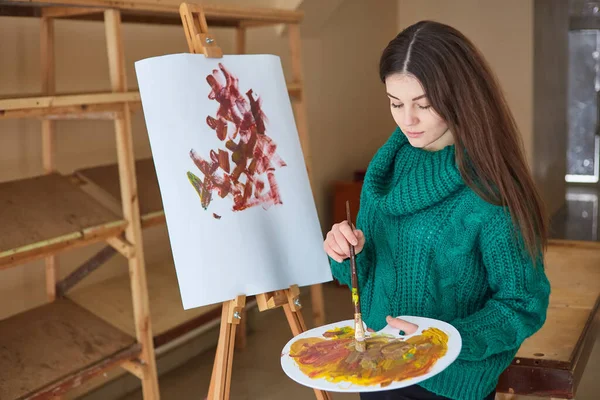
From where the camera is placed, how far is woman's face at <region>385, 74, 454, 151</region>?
1377mm

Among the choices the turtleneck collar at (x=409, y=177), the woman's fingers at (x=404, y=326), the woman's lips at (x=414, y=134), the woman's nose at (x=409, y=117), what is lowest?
the woman's fingers at (x=404, y=326)

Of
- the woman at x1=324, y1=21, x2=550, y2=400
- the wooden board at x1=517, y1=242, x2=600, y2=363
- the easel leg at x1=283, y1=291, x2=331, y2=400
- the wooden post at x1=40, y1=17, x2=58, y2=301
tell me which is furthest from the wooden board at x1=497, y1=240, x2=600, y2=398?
the wooden post at x1=40, y1=17, x2=58, y2=301

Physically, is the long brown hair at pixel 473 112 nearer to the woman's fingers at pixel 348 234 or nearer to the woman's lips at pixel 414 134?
the woman's lips at pixel 414 134

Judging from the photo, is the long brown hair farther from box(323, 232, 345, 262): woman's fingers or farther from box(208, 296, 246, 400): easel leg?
box(208, 296, 246, 400): easel leg

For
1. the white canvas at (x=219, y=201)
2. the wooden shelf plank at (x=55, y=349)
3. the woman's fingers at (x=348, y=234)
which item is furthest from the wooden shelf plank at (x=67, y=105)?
the woman's fingers at (x=348, y=234)

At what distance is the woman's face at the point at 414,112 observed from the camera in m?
1.38

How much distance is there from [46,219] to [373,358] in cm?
136

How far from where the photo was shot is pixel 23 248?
2.15 m

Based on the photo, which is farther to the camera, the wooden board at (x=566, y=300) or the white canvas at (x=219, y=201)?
the wooden board at (x=566, y=300)

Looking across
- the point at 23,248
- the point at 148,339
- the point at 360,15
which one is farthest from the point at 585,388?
the point at 360,15

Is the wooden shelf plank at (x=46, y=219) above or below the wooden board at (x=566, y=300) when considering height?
above

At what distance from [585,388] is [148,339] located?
178 centimetres

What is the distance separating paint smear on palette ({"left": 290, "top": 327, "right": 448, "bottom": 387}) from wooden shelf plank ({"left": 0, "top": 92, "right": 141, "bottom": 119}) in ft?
3.84

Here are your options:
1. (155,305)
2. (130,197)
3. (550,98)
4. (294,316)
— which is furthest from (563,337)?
(550,98)
